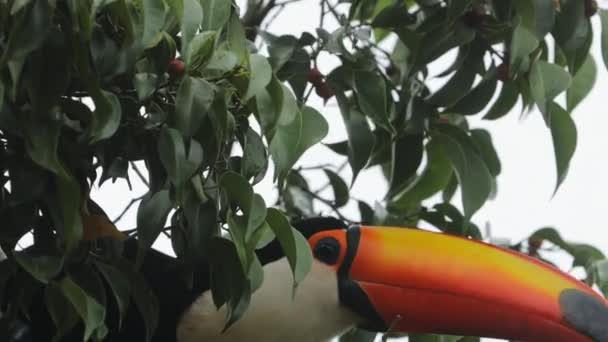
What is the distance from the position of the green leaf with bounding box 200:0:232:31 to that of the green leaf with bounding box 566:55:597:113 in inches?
36.9

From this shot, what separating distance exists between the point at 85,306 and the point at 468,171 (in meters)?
1.07

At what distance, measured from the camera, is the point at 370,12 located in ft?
10.3

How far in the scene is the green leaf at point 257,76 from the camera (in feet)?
7.06

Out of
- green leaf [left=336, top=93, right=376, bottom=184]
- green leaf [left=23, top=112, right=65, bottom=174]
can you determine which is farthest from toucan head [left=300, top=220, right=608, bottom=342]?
green leaf [left=23, top=112, right=65, bottom=174]

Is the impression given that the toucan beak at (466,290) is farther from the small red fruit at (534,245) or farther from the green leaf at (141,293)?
the green leaf at (141,293)

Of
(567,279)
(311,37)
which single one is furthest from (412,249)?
(311,37)

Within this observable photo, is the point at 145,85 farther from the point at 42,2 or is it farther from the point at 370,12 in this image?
the point at 370,12

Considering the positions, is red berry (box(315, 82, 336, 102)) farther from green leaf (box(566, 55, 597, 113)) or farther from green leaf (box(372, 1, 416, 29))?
green leaf (box(566, 55, 597, 113))

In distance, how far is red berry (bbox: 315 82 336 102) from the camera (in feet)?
9.77

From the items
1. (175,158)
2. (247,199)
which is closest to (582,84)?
(247,199)

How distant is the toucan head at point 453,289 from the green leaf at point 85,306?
850 millimetres

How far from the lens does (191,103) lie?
209cm

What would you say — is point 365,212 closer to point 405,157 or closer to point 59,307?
point 405,157

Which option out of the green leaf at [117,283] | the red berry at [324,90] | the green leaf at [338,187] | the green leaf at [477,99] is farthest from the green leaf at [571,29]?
the green leaf at [117,283]
